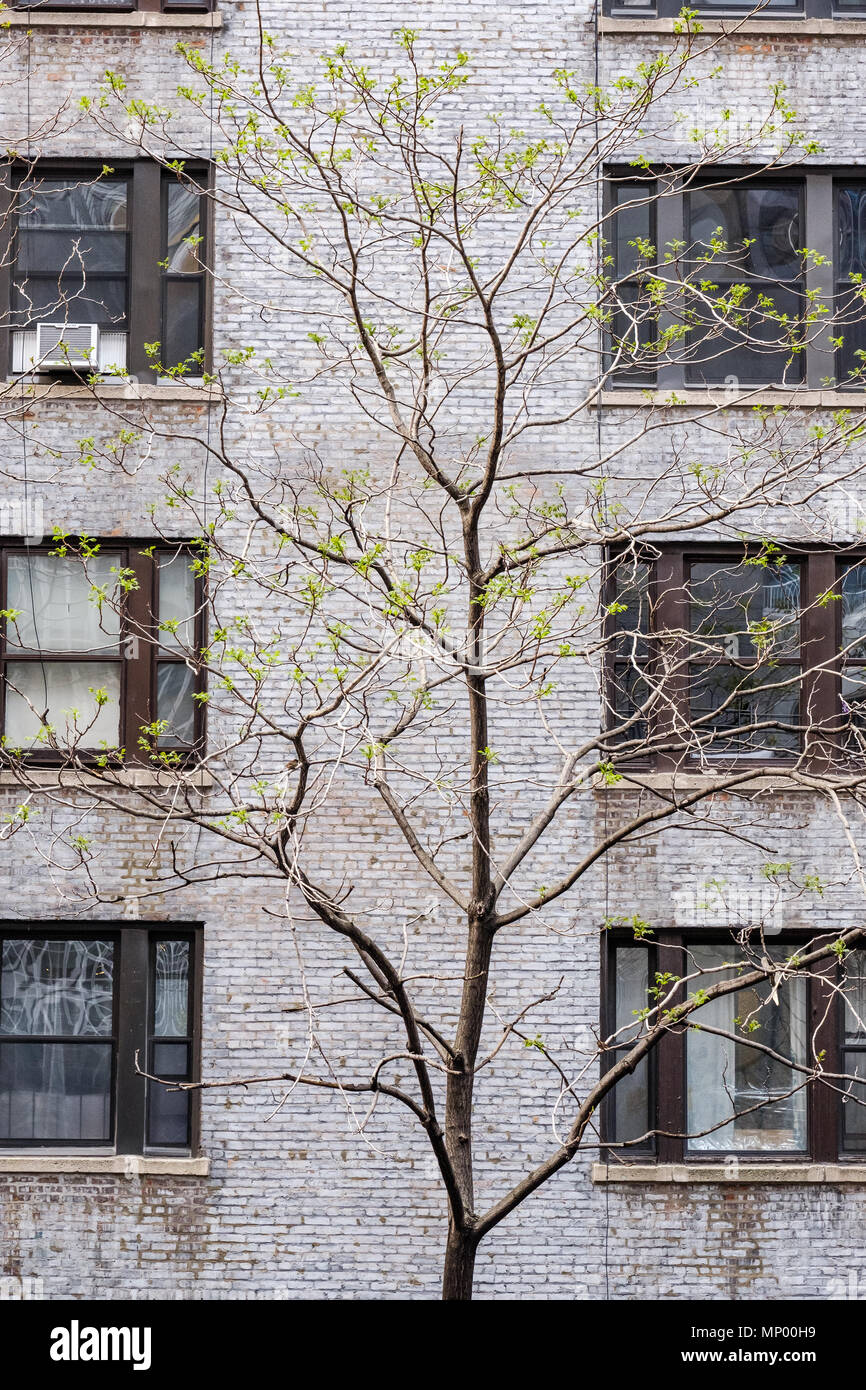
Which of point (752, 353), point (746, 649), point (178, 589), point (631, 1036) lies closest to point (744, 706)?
point (746, 649)

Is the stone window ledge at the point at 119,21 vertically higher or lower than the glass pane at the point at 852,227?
higher

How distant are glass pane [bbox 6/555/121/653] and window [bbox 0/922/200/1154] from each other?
8.13 ft

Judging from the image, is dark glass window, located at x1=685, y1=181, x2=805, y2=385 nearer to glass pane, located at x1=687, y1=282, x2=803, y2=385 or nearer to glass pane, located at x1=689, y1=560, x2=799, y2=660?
glass pane, located at x1=687, y1=282, x2=803, y2=385

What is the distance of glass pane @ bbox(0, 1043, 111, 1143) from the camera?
1171 centimetres

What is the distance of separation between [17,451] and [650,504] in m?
5.57

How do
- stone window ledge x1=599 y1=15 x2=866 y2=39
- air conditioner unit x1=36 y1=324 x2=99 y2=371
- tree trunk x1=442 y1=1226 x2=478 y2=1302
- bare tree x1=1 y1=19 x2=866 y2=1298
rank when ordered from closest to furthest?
tree trunk x1=442 y1=1226 x2=478 y2=1302, bare tree x1=1 y1=19 x2=866 y2=1298, air conditioner unit x1=36 y1=324 x2=99 y2=371, stone window ledge x1=599 y1=15 x2=866 y2=39

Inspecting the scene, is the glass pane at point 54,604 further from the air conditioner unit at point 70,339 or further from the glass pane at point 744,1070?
the glass pane at point 744,1070

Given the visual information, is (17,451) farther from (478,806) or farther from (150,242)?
(478,806)

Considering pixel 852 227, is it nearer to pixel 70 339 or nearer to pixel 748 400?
pixel 748 400

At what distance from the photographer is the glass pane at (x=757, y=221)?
12.6m

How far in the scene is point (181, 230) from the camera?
12.5m

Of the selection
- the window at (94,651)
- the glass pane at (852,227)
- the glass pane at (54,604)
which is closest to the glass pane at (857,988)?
the window at (94,651)

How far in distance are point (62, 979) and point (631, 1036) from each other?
194 inches

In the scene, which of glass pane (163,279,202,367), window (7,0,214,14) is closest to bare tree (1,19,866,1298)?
glass pane (163,279,202,367)
